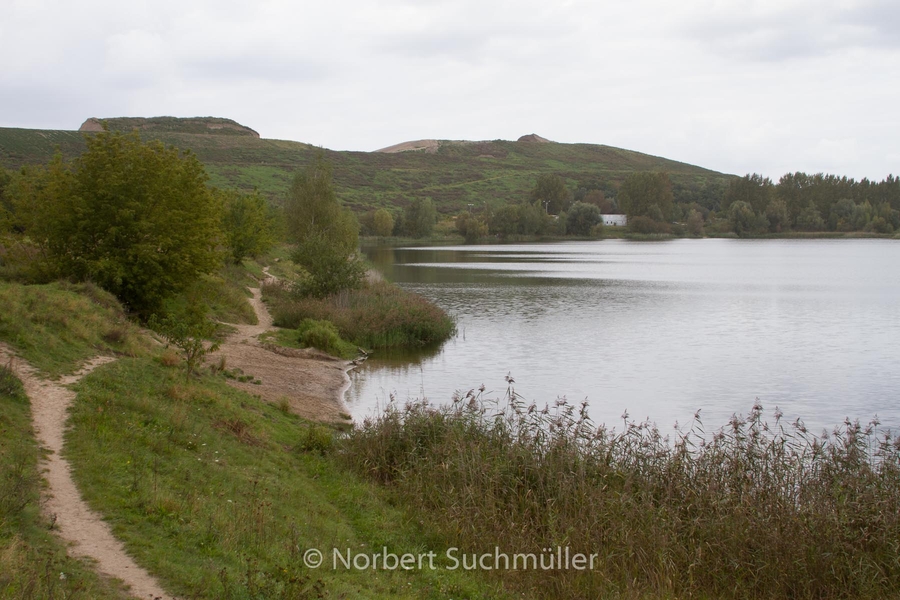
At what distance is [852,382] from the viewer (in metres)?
23.7

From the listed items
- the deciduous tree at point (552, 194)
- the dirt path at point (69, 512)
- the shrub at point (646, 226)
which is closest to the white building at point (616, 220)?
the shrub at point (646, 226)

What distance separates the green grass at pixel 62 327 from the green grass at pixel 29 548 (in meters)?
4.62

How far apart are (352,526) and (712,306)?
37.7 metres

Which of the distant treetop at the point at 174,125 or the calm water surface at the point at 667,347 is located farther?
the distant treetop at the point at 174,125

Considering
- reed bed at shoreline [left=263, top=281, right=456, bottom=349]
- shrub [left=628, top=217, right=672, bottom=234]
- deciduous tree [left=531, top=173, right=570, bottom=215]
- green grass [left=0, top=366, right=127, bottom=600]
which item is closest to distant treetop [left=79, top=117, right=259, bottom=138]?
deciduous tree [left=531, top=173, right=570, bottom=215]

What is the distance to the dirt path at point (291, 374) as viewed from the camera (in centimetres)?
1853

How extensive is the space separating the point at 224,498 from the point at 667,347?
78.3 ft

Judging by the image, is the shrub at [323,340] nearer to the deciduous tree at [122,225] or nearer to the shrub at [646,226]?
the deciduous tree at [122,225]

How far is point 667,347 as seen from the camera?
3042 cm

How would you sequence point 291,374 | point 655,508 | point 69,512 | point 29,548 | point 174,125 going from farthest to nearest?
point 174,125 → point 291,374 → point 655,508 → point 69,512 → point 29,548

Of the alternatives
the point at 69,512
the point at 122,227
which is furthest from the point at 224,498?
the point at 122,227

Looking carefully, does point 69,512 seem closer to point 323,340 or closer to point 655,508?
point 655,508

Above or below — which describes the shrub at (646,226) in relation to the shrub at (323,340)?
above

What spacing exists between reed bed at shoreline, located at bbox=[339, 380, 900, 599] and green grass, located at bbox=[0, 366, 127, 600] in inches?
183
